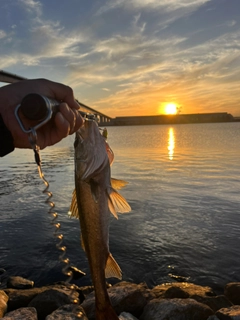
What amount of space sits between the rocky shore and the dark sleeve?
3.85 meters

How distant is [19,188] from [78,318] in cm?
1594

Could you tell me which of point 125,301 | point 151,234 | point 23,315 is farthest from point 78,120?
point 151,234

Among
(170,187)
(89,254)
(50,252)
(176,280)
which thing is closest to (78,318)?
(89,254)

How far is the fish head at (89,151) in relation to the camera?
4.12m

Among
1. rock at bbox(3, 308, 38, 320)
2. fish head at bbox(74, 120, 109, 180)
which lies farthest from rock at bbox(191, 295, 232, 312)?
fish head at bbox(74, 120, 109, 180)

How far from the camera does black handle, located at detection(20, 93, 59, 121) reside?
9.96 ft

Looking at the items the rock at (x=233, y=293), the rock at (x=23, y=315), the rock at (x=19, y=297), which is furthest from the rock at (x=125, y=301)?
the rock at (x=233, y=293)

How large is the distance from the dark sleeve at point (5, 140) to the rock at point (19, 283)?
6.43 metres

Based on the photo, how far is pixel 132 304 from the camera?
6.91 meters

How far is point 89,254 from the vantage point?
457cm

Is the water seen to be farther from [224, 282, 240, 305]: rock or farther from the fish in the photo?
the fish

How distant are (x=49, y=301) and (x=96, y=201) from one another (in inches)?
156

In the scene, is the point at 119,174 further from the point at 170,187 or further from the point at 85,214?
the point at 85,214

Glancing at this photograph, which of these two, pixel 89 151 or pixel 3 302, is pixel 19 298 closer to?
pixel 3 302
